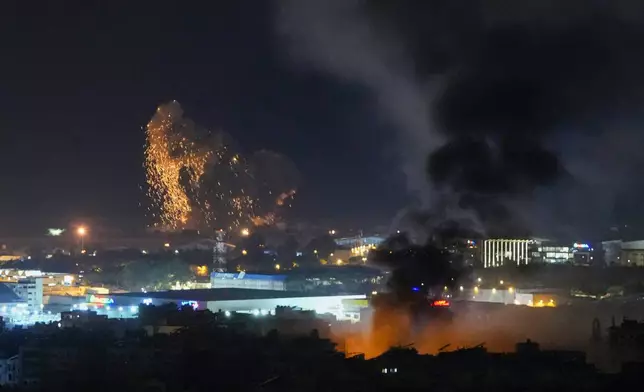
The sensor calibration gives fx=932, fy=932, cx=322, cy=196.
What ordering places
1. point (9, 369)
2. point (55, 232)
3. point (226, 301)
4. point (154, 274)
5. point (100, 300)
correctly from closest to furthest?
point (9, 369) < point (226, 301) < point (100, 300) < point (154, 274) < point (55, 232)

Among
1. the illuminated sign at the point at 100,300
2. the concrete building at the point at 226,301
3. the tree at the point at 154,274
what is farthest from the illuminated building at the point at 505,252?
the tree at the point at 154,274

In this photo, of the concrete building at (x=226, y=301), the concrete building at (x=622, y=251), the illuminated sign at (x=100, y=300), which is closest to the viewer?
the concrete building at (x=226, y=301)

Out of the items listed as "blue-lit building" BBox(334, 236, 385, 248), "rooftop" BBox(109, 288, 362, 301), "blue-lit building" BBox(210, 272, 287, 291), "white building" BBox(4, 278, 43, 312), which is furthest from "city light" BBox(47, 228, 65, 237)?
"rooftop" BBox(109, 288, 362, 301)

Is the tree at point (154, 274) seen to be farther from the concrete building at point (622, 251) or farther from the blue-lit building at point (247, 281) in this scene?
the concrete building at point (622, 251)

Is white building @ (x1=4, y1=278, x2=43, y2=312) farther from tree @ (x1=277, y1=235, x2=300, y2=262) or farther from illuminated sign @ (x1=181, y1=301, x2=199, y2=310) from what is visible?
tree @ (x1=277, y1=235, x2=300, y2=262)

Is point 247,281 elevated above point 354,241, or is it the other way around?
point 354,241

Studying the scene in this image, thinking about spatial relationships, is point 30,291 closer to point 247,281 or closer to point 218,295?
point 218,295

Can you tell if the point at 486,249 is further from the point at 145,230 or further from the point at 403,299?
the point at 145,230

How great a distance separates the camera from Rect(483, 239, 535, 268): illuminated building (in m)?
17.9

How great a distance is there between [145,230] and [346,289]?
11.4 meters

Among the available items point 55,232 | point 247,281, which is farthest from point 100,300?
point 55,232

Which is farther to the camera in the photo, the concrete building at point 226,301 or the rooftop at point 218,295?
the rooftop at point 218,295

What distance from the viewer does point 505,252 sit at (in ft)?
61.2

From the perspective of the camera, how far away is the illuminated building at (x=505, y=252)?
706 inches
